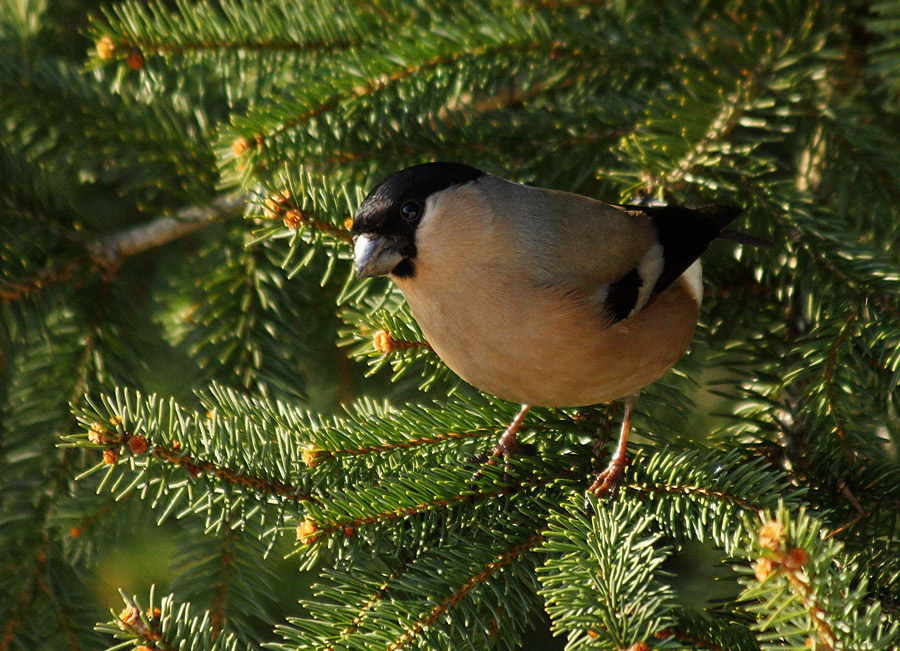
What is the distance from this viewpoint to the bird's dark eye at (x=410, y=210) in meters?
2.35

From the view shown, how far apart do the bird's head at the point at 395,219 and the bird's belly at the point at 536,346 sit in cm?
14

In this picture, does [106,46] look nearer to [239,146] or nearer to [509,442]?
[239,146]

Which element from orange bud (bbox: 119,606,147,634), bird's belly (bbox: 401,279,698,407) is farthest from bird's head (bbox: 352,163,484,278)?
orange bud (bbox: 119,606,147,634)

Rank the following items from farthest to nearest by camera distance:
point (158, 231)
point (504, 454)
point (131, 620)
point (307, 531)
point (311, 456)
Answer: point (158, 231), point (504, 454), point (311, 456), point (307, 531), point (131, 620)

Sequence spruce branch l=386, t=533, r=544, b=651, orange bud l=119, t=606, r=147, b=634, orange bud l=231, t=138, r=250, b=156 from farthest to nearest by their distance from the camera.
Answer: orange bud l=231, t=138, r=250, b=156 → spruce branch l=386, t=533, r=544, b=651 → orange bud l=119, t=606, r=147, b=634

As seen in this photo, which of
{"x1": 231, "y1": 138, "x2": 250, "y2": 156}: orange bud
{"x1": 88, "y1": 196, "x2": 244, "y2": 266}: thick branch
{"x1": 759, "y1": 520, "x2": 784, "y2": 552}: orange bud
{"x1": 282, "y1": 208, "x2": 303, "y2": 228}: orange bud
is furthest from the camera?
{"x1": 88, "y1": 196, "x2": 244, "y2": 266}: thick branch

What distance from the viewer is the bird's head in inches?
89.9

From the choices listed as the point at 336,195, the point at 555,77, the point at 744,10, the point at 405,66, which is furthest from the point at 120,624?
the point at 744,10

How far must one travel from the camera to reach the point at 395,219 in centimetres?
233

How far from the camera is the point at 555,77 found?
10.3ft

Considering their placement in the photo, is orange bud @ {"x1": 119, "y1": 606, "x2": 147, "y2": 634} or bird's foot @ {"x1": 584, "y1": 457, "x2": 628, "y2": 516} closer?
orange bud @ {"x1": 119, "y1": 606, "x2": 147, "y2": 634}

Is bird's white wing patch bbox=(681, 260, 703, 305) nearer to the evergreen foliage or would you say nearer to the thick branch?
the evergreen foliage

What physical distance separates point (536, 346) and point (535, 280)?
221 mm

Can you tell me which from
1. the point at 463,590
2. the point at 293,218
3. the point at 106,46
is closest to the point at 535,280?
the point at 293,218
